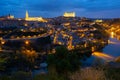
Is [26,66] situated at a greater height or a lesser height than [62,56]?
lesser

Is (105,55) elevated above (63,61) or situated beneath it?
situated beneath

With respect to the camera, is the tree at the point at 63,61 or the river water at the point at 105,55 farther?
the river water at the point at 105,55

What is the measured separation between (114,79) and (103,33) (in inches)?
2467

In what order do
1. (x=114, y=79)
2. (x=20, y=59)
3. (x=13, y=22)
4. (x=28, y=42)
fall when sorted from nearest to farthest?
(x=114, y=79)
(x=20, y=59)
(x=28, y=42)
(x=13, y=22)

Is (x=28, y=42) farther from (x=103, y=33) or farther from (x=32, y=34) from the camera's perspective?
(x=103, y=33)

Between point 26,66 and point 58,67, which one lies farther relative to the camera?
point 26,66

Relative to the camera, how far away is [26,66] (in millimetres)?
28750

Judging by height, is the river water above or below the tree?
below

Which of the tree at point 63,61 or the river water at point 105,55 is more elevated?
the tree at point 63,61

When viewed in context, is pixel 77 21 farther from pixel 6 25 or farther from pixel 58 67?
pixel 58 67

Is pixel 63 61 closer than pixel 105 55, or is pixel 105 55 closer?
pixel 63 61

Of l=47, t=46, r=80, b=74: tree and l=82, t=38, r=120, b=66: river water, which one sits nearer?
l=47, t=46, r=80, b=74: tree

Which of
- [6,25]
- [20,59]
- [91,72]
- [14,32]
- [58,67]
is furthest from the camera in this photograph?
[6,25]

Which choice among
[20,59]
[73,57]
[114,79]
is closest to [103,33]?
[20,59]
